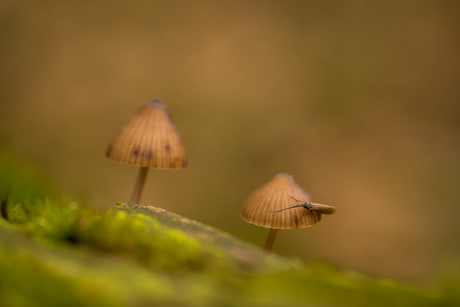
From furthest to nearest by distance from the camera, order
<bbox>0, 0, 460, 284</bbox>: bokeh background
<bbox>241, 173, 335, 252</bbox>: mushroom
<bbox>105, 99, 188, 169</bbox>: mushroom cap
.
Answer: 1. <bbox>0, 0, 460, 284</bbox>: bokeh background
2. <bbox>105, 99, 188, 169</bbox>: mushroom cap
3. <bbox>241, 173, 335, 252</bbox>: mushroom

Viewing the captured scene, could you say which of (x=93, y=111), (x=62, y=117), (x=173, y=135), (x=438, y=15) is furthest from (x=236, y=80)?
(x=173, y=135)

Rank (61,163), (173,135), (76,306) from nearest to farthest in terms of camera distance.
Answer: (76,306) → (173,135) → (61,163)

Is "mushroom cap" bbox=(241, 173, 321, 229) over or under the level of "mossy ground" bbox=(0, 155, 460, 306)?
over

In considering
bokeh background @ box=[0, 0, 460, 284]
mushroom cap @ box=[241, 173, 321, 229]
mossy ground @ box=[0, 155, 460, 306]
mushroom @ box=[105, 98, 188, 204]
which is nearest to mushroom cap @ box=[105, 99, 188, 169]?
mushroom @ box=[105, 98, 188, 204]

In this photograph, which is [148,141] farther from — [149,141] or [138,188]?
[138,188]

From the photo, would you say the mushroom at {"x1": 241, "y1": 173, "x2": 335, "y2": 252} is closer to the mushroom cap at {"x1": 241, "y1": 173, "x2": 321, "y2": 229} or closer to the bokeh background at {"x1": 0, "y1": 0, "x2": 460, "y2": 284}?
the mushroom cap at {"x1": 241, "y1": 173, "x2": 321, "y2": 229}

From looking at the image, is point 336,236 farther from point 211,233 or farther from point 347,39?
point 211,233

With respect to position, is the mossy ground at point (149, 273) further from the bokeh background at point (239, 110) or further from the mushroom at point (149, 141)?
the bokeh background at point (239, 110)

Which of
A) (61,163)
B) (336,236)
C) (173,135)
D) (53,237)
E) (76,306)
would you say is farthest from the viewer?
(61,163)
